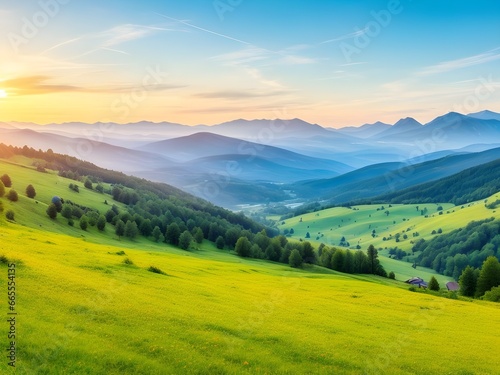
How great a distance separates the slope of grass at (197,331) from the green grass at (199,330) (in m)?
0.09

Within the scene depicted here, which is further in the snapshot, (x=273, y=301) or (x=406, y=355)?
(x=273, y=301)

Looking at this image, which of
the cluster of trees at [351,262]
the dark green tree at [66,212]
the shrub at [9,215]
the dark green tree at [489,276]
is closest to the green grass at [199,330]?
the shrub at [9,215]

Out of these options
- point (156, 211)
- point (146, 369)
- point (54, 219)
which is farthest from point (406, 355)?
point (156, 211)

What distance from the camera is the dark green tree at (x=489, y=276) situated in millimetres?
99500

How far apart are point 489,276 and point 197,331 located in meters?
98.9

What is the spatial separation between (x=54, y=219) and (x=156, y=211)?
7708 cm

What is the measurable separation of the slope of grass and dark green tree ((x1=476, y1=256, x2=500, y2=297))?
58789mm

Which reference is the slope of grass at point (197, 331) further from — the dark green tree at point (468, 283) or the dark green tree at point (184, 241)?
the dark green tree at point (184, 241)

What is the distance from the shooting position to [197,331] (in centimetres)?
3008

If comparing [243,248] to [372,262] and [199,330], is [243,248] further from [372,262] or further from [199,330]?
[199,330]

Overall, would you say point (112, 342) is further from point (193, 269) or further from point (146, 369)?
point (193, 269)

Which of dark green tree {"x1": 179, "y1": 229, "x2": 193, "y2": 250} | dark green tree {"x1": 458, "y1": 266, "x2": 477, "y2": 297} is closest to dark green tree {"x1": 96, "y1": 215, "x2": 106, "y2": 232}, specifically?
dark green tree {"x1": 179, "y1": 229, "x2": 193, "y2": 250}

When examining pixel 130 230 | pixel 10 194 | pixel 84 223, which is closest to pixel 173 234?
pixel 130 230

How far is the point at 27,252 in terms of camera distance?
45.5m
